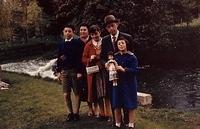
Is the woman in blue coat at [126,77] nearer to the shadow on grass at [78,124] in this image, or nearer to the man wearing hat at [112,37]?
the man wearing hat at [112,37]

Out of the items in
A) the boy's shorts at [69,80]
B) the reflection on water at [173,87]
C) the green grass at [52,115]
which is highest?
the boy's shorts at [69,80]

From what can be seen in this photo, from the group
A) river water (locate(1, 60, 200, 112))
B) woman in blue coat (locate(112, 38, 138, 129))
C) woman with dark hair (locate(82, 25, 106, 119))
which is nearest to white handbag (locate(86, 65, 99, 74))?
woman with dark hair (locate(82, 25, 106, 119))

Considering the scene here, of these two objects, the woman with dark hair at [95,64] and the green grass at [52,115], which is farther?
the green grass at [52,115]

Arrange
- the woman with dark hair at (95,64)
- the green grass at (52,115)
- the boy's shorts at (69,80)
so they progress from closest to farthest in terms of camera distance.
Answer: the woman with dark hair at (95,64)
the boy's shorts at (69,80)
the green grass at (52,115)

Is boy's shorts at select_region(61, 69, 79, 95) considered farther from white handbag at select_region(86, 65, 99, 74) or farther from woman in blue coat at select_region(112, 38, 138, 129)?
woman in blue coat at select_region(112, 38, 138, 129)

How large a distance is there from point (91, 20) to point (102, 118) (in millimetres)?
23197

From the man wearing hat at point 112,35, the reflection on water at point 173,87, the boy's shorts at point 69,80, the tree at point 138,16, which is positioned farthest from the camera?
the tree at point 138,16

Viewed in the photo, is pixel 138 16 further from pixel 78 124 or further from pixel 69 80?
pixel 78 124

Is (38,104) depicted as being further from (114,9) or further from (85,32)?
(114,9)

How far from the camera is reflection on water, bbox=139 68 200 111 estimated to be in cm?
1889

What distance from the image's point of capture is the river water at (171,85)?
1891 centimetres

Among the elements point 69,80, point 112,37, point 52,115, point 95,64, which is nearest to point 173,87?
point 52,115

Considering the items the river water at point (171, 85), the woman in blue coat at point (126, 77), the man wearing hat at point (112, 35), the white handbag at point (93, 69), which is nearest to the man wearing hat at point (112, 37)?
the man wearing hat at point (112, 35)

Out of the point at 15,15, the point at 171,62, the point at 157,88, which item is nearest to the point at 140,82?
the point at 157,88
